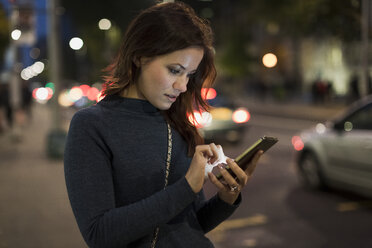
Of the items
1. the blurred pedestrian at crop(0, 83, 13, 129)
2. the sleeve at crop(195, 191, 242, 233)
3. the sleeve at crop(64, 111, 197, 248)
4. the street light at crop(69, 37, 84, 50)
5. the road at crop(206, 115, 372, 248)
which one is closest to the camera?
the sleeve at crop(64, 111, 197, 248)

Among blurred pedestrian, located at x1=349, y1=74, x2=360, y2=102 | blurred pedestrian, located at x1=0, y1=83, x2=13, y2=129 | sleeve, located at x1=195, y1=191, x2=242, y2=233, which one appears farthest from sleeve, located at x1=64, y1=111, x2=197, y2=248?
blurred pedestrian, located at x1=349, y1=74, x2=360, y2=102

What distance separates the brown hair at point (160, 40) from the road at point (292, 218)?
3961 millimetres

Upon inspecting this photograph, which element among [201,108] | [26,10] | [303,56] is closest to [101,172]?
[201,108]

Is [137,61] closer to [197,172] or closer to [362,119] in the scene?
[197,172]

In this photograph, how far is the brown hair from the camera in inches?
64.9

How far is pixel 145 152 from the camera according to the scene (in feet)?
5.43

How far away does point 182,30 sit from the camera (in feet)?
5.43

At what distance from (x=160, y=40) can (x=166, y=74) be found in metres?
0.12

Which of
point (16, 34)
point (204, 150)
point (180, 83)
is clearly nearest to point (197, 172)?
point (204, 150)

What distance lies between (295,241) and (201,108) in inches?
153

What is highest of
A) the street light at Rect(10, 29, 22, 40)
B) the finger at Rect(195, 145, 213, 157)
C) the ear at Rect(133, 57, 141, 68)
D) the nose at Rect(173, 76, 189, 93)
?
the street light at Rect(10, 29, 22, 40)

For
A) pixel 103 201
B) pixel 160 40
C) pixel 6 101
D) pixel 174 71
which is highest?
pixel 160 40

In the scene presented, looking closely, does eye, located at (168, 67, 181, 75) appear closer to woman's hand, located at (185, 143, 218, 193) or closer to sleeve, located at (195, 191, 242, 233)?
woman's hand, located at (185, 143, 218, 193)

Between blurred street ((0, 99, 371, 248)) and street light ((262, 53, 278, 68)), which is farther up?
blurred street ((0, 99, 371, 248))
